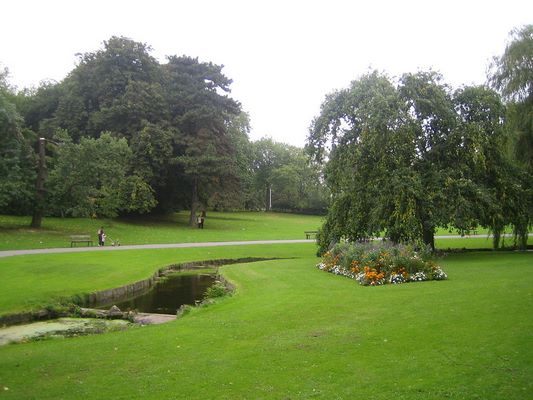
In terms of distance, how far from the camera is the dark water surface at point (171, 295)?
17.1 metres

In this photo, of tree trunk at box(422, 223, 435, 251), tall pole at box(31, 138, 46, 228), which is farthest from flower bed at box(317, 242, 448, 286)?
tall pole at box(31, 138, 46, 228)

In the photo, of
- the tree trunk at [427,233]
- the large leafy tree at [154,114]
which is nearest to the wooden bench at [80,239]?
the large leafy tree at [154,114]

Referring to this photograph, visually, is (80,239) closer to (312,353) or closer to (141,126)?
(141,126)

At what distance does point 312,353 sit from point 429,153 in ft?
58.3

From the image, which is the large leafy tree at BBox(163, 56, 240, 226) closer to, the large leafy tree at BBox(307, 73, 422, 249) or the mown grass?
the mown grass

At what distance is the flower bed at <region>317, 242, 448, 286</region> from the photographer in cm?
1678

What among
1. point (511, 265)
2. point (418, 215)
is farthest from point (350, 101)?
point (511, 265)

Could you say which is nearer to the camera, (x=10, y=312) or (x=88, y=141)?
(x=10, y=312)

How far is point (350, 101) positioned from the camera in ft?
80.2

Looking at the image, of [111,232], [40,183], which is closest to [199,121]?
[111,232]

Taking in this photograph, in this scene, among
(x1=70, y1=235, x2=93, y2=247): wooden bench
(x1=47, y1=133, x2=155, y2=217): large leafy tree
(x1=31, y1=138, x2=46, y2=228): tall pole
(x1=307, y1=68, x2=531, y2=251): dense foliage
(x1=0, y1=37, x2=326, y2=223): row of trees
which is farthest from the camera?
(x1=0, y1=37, x2=326, y2=223): row of trees

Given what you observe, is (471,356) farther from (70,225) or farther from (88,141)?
(70,225)

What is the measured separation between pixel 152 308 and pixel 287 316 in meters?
6.99

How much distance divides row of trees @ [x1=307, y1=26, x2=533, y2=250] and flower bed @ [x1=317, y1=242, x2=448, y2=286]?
334cm
